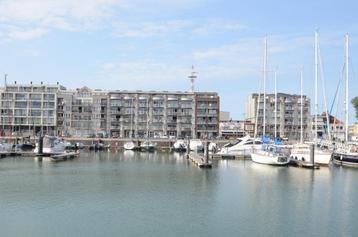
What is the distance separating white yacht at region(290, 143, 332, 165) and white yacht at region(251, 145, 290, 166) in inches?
95.1

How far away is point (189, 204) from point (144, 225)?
397 inches

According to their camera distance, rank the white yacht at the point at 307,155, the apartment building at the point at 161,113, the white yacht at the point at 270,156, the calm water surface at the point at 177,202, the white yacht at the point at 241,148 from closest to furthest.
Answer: the calm water surface at the point at 177,202
the white yacht at the point at 307,155
the white yacht at the point at 270,156
the white yacht at the point at 241,148
the apartment building at the point at 161,113

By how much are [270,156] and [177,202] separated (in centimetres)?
4387

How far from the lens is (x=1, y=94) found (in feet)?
592

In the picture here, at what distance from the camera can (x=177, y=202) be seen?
49.2 m

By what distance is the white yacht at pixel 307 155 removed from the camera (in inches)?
3440

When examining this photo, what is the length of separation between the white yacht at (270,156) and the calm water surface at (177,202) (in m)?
8.79

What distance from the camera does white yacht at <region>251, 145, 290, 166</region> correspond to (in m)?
87.6

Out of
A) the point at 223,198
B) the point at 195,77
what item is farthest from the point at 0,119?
the point at 223,198

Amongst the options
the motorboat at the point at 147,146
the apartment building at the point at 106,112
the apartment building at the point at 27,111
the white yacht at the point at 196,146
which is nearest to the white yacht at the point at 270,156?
the white yacht at the point at 196,146

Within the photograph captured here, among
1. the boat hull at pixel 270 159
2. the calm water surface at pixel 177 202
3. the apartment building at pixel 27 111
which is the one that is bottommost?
the calm water surface at pixel 177 202

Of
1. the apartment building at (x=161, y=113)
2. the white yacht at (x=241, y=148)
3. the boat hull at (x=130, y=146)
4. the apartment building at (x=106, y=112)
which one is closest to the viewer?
the white yacht at (x=241, y=148)

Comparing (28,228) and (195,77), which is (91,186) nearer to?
(28,228)

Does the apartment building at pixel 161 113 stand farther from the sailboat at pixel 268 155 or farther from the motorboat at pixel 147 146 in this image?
the sailboat at pixel 268 155
